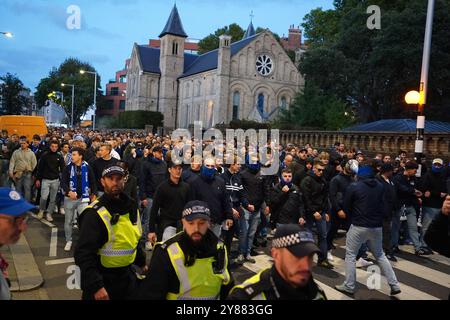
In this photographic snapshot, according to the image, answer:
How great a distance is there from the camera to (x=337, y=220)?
8797mm

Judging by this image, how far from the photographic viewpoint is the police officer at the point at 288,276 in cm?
259

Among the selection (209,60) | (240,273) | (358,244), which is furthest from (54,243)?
(209,60)

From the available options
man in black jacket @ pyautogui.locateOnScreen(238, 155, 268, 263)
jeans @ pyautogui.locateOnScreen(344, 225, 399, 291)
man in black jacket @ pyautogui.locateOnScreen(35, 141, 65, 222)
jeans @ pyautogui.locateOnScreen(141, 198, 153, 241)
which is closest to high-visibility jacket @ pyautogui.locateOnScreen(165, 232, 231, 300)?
jeans @ pyautogui.locateOnScreen(344, 225, 399, 291)

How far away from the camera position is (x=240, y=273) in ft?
23.9

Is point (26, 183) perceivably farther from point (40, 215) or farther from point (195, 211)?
point (195, 211)

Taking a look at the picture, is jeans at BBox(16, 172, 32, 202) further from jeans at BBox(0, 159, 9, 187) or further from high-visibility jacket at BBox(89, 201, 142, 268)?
high-visibility jacket at BBox(89, 201, 142, 268)

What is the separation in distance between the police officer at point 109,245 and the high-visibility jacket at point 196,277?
0.70 meters

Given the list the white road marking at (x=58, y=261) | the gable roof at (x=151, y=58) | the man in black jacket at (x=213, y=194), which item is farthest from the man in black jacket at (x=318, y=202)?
the gable roof at (x=151, y=58)

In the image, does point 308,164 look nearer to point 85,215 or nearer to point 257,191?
point 257,191

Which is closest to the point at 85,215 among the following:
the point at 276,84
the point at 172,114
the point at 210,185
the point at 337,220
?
the point at 210,185

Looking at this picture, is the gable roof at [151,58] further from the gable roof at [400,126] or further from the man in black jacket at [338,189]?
the man in black jacket at [338,189]

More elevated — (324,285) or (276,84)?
(276,84)

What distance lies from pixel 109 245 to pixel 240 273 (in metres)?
3.97
